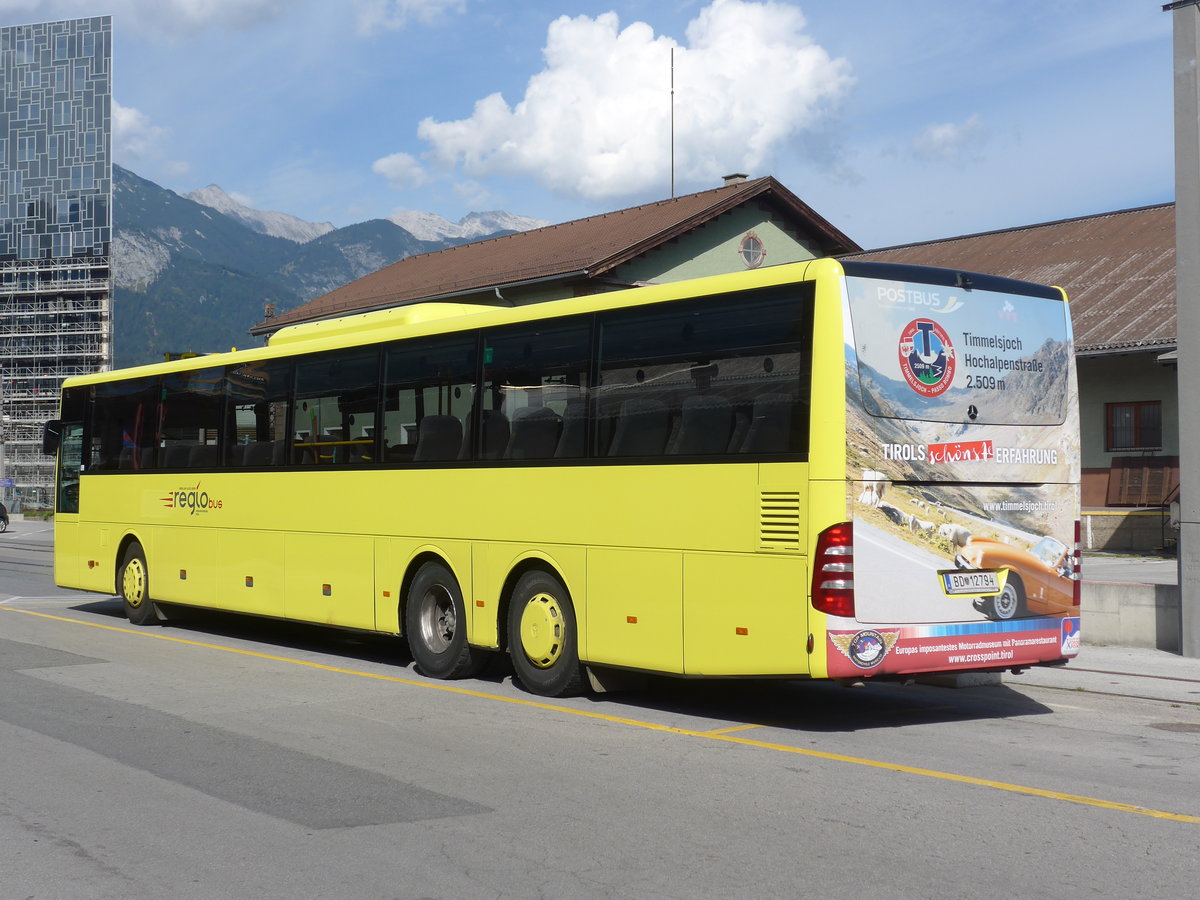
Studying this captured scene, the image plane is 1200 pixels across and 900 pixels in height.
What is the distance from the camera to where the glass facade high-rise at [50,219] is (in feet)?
494

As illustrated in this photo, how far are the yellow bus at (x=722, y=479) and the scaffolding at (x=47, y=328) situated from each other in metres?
152

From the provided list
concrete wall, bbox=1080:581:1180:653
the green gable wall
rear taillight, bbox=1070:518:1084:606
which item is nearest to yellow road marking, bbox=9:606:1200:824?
rear taillight, bbox=1070:518:1084:606

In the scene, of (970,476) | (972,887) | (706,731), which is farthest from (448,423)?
(972,887)

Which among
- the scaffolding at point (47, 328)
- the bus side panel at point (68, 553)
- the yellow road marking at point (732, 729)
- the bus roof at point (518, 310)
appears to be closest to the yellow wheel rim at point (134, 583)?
the bus side panel at point (68, 553)

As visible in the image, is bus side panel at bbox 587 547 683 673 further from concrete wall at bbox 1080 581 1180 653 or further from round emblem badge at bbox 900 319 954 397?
concrete wall at bbox 1080 581 1180 653

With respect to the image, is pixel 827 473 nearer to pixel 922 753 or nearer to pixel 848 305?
pixel 848 305

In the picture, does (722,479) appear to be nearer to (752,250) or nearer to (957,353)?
(957,353)

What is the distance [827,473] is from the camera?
30.3 ft

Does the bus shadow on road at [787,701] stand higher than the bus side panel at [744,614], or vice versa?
the bus side panel at [744,614]

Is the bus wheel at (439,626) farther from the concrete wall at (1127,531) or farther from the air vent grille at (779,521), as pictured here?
the concrete wall at (1127,531)

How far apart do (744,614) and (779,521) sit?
737mm

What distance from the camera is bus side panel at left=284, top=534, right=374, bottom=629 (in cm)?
1376

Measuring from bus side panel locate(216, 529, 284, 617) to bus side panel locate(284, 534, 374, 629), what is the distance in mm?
226

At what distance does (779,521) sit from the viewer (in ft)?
31.2
